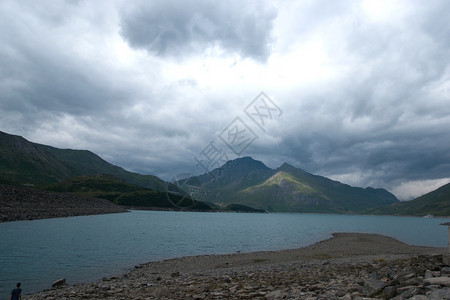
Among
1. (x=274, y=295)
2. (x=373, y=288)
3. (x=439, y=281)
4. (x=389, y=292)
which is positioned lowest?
(x=274, y=295)

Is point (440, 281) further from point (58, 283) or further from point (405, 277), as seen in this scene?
point (58, 283)

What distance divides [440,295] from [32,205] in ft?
444

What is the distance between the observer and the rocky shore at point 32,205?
321ft

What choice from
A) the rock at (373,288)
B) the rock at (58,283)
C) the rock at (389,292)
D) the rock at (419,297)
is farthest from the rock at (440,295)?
the rock at (58,283)

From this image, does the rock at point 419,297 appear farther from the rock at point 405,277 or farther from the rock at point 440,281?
the rock at point 405,277

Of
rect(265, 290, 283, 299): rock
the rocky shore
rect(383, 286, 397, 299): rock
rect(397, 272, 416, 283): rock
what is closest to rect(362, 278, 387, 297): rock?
rect(383, 286, 397, 299): rock

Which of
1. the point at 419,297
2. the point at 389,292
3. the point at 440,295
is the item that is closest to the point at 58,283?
the point at 389,292

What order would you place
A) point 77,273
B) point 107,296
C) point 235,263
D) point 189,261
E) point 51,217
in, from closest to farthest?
point 107,296 → point 77,273 → point 235,263 → point 189,261 → point 51,217

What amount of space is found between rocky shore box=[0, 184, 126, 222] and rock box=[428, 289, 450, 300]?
105 m

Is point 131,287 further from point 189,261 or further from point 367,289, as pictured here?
point 189,261

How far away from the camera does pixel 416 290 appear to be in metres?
11.4

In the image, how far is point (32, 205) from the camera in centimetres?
11606

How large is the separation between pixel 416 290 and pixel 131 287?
18104 mm

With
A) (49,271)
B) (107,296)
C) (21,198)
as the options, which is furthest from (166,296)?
(21,198)
